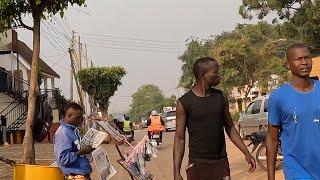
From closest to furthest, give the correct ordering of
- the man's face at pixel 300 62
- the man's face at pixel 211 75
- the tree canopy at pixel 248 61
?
the man's face at pixel 300 62
the man's face at pixel 211 75
the tree canopy at pixel 248 61

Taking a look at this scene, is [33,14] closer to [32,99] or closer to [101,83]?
[32,99]

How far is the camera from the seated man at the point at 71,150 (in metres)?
5.60

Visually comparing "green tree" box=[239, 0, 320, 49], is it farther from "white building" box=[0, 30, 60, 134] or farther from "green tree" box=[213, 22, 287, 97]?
"white building" box=[0, 30, 60, 134]

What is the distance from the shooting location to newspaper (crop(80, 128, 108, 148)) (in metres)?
5.68

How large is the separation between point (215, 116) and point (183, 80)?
63487 mm

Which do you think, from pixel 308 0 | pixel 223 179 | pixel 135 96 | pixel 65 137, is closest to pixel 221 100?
pixel 223 179

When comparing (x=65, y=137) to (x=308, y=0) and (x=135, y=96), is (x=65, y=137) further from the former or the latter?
(x=135, y=96)

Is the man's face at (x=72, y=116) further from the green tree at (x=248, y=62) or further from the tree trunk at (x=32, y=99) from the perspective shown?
the green tree at (x=248, y=62)

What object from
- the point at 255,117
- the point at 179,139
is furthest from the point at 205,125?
the point at 255,117

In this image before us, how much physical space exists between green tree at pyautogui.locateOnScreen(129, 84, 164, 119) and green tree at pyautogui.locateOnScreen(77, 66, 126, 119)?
9518cm

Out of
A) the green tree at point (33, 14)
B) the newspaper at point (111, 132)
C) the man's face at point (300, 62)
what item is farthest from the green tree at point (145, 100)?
the man's face at point (300, 62)

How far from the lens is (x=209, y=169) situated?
496cm

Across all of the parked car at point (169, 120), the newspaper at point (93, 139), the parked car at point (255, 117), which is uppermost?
the newspaper at point (93, 139)

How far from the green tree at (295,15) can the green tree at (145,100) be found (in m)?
88.7
